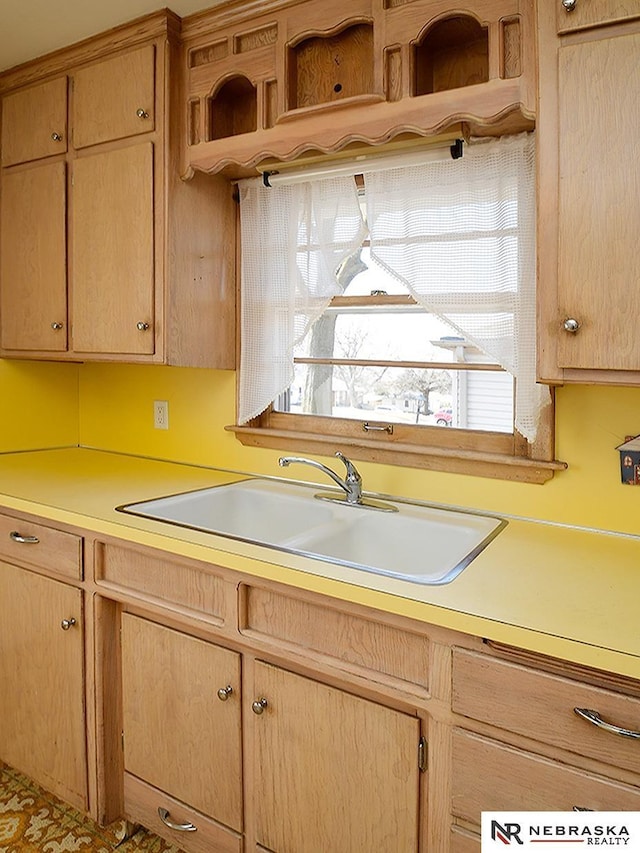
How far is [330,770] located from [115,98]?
2.01 metres

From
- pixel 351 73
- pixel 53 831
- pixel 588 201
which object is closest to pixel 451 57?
pixel 351 73

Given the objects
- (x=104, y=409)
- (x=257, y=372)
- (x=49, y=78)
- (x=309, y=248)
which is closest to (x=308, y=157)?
(x=309, y=248)

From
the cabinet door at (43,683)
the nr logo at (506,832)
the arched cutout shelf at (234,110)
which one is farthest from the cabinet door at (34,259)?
the nr logo at (506,832)

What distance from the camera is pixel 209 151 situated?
1880mm

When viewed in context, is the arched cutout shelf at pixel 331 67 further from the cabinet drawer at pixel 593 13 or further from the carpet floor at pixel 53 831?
the carpet floor at pixel 53 831

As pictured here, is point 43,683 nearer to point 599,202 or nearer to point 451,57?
point 599,202

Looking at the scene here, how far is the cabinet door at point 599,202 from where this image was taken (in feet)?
3.96

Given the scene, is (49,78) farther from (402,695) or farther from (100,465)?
(402,695)

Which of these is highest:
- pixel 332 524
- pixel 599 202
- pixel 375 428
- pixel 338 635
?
pixel 599 202

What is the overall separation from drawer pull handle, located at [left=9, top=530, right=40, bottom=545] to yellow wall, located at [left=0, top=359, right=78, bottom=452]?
2.48ft

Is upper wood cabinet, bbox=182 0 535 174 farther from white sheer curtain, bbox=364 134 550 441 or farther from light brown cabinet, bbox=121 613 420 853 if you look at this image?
light brown cabinet, bbox=121 613 420 853

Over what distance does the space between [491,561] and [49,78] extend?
6.96ft

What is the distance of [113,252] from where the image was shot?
2.06 metres

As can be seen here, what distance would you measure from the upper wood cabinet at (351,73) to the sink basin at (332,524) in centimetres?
98
